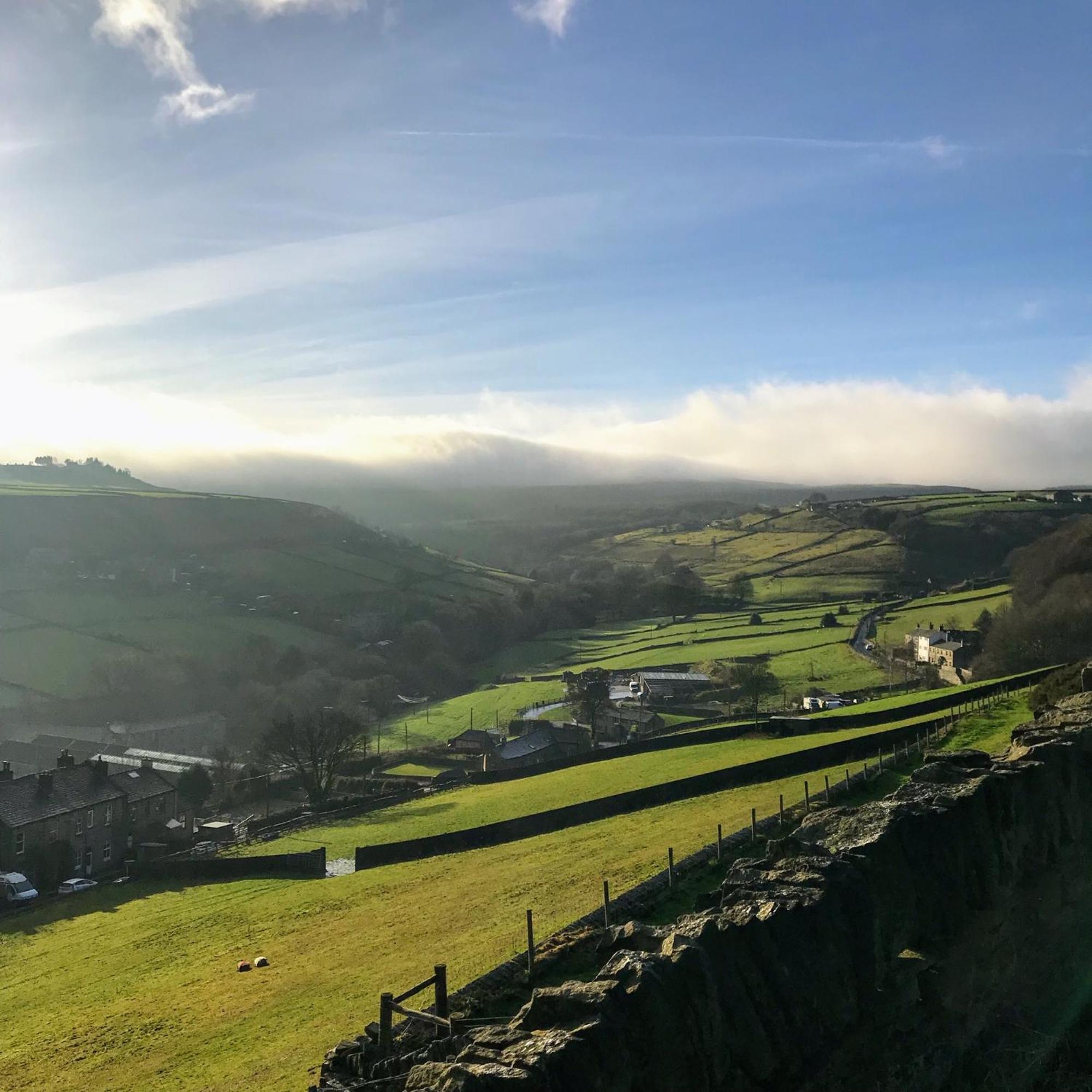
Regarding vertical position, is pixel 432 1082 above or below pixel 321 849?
above

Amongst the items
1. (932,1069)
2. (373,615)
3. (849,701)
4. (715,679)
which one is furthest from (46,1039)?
(373,615)

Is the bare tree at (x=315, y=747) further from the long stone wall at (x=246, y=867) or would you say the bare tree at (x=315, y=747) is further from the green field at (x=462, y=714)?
the long stone wall at (x=246, y=867)

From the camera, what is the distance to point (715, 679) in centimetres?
7331

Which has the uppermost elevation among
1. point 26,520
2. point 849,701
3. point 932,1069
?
point 26,520

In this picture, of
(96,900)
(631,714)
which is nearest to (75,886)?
(96,900)

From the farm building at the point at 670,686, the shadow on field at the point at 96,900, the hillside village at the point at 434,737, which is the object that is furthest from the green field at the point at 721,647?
the shadow on field at the point at 96,900

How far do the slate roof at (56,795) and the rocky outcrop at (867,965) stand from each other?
4010 cm

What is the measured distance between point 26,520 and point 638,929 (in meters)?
139

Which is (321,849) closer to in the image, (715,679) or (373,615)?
(715,679)

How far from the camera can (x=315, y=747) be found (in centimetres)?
5250

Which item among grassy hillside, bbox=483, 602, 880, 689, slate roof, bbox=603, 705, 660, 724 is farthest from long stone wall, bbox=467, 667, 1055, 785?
grassy hillside, bbox=483, 602, 880, 689

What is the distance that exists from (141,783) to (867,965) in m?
48.4

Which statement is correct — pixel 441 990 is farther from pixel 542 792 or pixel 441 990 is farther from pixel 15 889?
pixel 15 889

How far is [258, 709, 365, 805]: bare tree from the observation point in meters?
52.3
